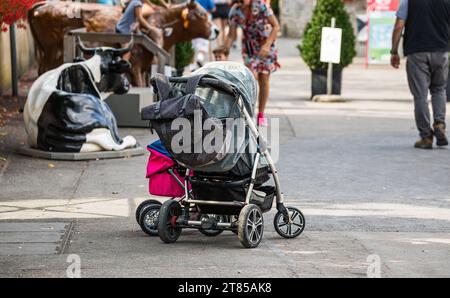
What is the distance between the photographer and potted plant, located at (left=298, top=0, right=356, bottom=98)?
60.4ft

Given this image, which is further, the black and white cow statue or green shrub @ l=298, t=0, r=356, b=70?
green shrub @ l=298, t=0, r=356, b=70

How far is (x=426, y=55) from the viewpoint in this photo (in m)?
12.8

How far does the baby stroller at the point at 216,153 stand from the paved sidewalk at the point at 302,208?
17 cm

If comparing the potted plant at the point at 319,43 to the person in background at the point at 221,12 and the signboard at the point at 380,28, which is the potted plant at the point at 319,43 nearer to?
the signboard at the point at 380,28

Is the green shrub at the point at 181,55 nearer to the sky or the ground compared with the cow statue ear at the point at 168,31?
nearer to the ground

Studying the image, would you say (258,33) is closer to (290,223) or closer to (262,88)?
(262,88)

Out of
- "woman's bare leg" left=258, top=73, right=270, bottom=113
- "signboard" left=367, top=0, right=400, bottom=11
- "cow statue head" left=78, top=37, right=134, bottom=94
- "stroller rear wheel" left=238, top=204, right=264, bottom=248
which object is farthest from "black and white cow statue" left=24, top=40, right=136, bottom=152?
"signboard" left=367, top=0, right=400, bottom=11

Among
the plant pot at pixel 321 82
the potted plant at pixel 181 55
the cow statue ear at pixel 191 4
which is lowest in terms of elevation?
the plant pot at pixel 321 82

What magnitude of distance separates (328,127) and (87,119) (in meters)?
4.19

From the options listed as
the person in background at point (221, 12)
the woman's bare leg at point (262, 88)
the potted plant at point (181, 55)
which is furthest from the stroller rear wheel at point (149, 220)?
the person in background at point (221, 12)

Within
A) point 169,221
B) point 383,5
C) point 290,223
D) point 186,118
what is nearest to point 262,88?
point 290,223

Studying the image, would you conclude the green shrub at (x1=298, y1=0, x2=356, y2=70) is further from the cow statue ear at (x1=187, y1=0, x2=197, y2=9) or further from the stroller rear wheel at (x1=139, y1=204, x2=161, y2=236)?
the stroller rear wheel at (x1=139, y1=204, x2=161, y2=236)

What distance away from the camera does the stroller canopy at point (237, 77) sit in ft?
25.4

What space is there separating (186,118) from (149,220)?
0.97 m
